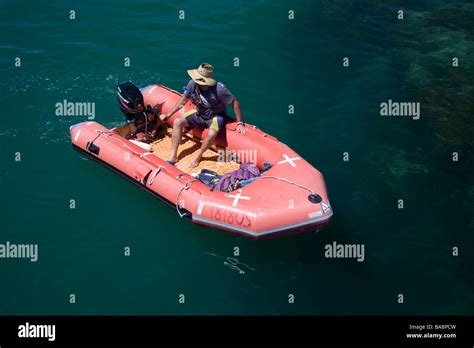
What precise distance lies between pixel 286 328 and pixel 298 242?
1.52 metres

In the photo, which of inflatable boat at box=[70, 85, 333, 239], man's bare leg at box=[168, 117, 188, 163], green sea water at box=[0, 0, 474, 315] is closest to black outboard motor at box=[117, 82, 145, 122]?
inflatable boat at box=[70, 85, 333, 239]

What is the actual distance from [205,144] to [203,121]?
18.1 inches

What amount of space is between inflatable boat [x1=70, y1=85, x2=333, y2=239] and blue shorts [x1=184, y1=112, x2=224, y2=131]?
0.21 meters

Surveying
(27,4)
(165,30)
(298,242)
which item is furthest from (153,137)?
(27,4)

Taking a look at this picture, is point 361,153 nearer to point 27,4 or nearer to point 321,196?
point 321,196

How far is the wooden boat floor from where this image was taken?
913cm

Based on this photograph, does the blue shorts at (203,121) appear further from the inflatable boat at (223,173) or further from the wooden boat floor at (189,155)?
the wooden boat floor at (189,155)

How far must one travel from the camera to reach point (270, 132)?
1045 cm

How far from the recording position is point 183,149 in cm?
967

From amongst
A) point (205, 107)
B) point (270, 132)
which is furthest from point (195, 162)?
point (270, 132)

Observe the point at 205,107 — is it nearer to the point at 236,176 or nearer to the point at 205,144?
the point at 205,144

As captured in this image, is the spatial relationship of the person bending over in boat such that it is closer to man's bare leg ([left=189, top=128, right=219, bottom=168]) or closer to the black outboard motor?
man's bare leg ([left=189, top=128, right=219, bottom=168])

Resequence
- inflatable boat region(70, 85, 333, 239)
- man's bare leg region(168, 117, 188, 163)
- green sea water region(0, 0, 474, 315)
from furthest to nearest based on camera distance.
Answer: man's bare leg region(168, 117, 188, 163)
green sea water region(0, 0, 474, 315)
inflatable boat region(70, 85, 333, 239)

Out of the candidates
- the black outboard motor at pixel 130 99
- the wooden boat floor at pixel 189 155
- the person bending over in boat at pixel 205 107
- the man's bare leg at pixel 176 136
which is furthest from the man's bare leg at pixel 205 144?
the black outboard motor at pixel 130 99
